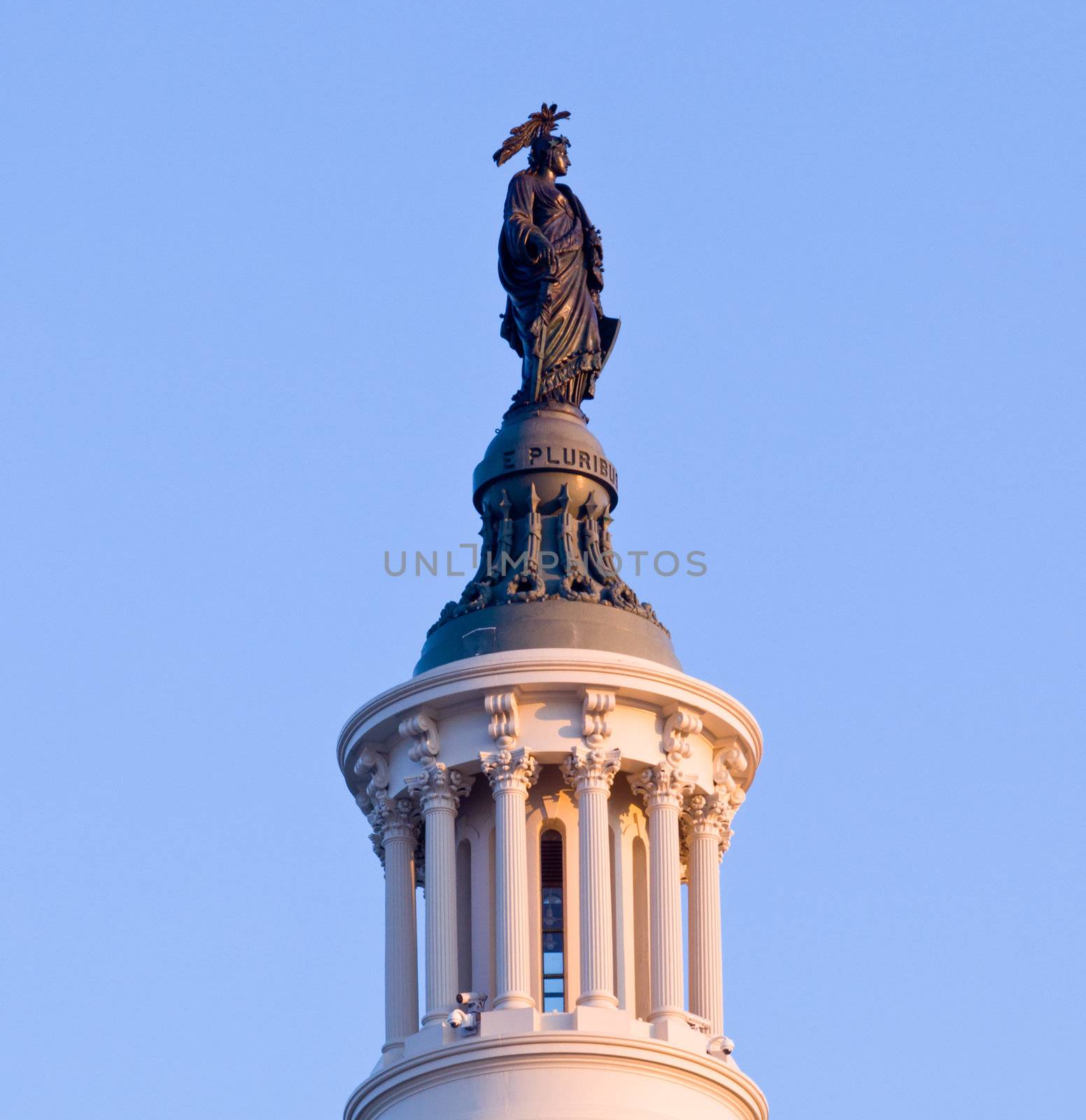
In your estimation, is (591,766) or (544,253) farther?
(544,253)

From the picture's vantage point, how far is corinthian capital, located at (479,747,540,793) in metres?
53.5

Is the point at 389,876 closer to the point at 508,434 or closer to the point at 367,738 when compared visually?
the point at 367,738

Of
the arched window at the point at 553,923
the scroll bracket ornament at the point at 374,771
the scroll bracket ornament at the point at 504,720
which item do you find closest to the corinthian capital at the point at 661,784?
the arched window at the point at 553,923

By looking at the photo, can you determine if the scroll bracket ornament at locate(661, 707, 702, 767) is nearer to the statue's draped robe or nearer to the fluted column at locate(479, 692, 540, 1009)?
the fluted column at locate(479, 692, 540, 1009)

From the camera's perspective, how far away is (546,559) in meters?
56.8

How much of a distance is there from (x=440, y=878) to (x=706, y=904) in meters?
4.56

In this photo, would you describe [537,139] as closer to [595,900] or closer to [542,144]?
[542,144]

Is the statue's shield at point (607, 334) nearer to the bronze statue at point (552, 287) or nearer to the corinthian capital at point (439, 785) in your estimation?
the bronze statue at point (552, 287)

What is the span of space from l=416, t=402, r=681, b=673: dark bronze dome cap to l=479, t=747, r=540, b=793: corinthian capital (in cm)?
200

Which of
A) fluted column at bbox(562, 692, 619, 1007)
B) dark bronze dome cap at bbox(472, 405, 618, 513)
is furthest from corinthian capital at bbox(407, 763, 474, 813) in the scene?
dark bronze dome cap at bbox(472, 405, 618, 513)

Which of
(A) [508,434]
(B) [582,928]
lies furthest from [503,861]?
(A) [508,434]

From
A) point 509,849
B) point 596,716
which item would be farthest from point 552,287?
point 509,849

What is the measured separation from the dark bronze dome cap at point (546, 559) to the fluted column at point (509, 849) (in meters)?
1.66

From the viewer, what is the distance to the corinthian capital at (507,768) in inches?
2108
